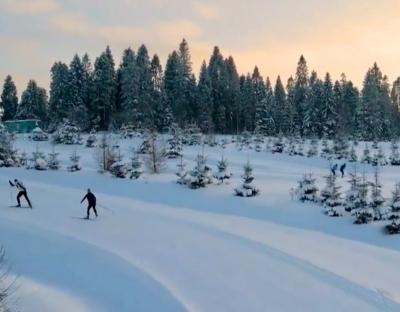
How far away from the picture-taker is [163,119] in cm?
7019

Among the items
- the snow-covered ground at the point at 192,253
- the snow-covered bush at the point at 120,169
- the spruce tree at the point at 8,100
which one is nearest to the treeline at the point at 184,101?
the spruce tree at the point at 8,100

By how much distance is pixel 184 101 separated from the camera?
77312 millimetres

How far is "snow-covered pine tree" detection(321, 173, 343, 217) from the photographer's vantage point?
90.7 ft

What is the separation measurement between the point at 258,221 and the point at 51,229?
982cm

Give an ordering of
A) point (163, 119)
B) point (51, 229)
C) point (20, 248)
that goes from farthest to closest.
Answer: point (163, 119), point (51, 229), point (20, 248)

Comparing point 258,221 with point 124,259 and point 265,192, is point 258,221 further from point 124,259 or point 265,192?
point 124,259

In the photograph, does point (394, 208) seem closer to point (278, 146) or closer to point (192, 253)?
point (192, 253)

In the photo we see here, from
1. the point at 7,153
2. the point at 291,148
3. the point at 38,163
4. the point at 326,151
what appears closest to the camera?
the point at 38,163

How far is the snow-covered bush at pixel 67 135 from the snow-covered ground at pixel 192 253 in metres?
21.5

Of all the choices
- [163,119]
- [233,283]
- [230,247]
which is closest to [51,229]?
[230,247]

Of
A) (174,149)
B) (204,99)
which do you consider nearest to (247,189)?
(174,149)

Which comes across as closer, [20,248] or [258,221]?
[20,248]

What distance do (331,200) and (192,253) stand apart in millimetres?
10841

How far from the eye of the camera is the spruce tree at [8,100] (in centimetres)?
8700
